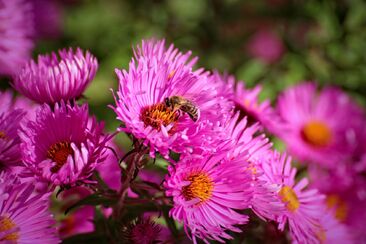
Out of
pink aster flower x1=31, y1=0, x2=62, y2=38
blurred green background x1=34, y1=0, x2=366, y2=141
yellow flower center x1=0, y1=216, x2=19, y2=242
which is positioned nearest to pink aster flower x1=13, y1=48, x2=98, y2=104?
yellow flower center x1=0, y1=216, x2=19, y2=242

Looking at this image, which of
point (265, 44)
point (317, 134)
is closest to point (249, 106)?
point (317, 134)

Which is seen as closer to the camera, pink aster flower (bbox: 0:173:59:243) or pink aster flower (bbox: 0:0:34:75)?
pink aster flower (bbox: 0:173:59:243)

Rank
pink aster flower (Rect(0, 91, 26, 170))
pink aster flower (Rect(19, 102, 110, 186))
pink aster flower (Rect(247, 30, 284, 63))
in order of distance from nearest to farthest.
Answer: pink aster flower (Rect(19, 102, 110, 186)) < pink aster flower (Rect(0, 91, 26, 170)) < pink aster flower (Rect(247, 30, 284, 63))

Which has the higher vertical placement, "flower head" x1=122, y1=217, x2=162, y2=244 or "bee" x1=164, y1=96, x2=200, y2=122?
"bee" x1=164, y1=96, x2=200, y2=122

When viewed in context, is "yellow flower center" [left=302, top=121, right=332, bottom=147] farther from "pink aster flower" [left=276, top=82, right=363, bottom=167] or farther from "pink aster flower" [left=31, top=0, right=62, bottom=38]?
"pink aster flower" [left=31, top=0, right=62, bottom=38]

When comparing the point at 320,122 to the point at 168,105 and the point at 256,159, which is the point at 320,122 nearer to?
the point at 256,159

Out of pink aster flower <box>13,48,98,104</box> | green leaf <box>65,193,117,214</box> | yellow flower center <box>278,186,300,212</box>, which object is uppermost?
pink aster flower <box>13,48,98,104</box>

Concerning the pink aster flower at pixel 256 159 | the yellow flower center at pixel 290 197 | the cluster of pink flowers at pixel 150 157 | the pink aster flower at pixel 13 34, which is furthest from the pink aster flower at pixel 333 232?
the pink aster flower at pixel 13 34

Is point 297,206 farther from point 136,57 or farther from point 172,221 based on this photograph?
point 136,57
